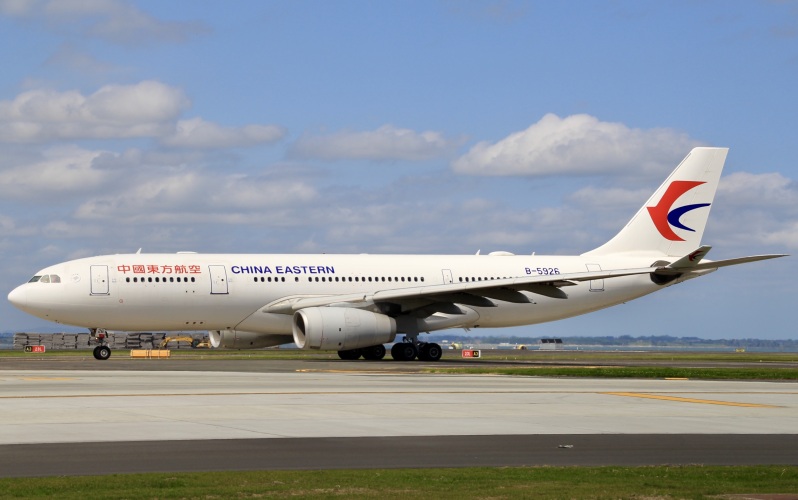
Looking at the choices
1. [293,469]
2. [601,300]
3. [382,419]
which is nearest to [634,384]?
[382,419]

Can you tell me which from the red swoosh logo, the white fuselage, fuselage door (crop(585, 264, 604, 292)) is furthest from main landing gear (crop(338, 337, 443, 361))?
the red swoosh logo

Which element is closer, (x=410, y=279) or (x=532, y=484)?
(x=532, y=484)

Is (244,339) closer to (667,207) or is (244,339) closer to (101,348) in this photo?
(101,348)

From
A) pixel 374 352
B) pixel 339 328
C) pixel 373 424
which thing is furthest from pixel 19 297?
pixel 373 424

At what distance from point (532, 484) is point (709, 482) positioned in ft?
6.36

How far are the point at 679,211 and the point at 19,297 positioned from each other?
28.5 m

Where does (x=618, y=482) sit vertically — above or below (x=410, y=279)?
below

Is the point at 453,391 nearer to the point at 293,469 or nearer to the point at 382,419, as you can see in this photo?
the point at 382,419

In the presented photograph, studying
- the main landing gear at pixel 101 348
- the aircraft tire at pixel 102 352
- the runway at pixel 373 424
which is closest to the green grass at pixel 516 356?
the main landing gear at pixel 101 348

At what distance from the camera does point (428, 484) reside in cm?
1192

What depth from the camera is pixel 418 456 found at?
1413cm

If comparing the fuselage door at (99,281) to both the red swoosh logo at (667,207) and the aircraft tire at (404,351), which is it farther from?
the red swoosh logo at (667,207)

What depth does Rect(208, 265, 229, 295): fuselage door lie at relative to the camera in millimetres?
43531

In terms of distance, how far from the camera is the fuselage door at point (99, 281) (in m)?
42.3
